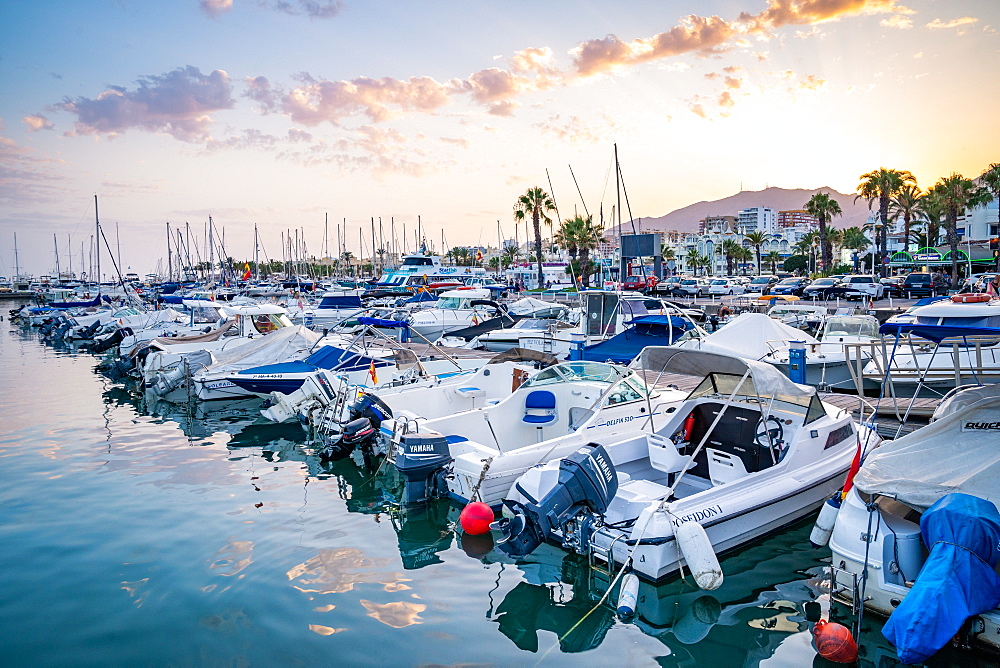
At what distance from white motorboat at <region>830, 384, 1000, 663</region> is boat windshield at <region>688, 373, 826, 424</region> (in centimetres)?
158

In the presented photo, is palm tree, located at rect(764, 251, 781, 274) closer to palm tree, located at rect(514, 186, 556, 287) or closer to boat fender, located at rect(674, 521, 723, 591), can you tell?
palm tree, located at rect(514, 186, 556, 287)

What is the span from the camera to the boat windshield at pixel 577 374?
1062 centimetres

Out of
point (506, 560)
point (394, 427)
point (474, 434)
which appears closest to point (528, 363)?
point (474, 434)

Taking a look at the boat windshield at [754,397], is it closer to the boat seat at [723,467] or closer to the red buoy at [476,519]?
the boat seat at [723,467]

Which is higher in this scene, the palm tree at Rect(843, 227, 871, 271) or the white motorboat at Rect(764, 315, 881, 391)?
the palm tree at Rect(843, 227, 871, 271)

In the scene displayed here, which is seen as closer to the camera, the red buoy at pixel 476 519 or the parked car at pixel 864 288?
the red buoy at pixel 476 519

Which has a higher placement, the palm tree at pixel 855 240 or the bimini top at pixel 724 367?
the palm tree at pixel 855 240

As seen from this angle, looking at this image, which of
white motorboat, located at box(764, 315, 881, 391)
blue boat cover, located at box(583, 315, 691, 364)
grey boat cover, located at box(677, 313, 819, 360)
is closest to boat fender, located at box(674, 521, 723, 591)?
white motorboat, located at box(764, 315, 881, 391)

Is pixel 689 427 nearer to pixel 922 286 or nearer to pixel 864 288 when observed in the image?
pixel 864 288

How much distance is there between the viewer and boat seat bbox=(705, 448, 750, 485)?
8.27 meters

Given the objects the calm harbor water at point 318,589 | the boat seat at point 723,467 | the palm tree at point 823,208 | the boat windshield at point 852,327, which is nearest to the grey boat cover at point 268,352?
the calm harbor water at point 318,589

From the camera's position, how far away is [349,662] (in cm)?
550

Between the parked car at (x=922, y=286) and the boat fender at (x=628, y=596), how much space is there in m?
42.9

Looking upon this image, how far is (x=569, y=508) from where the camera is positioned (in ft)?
21.5
